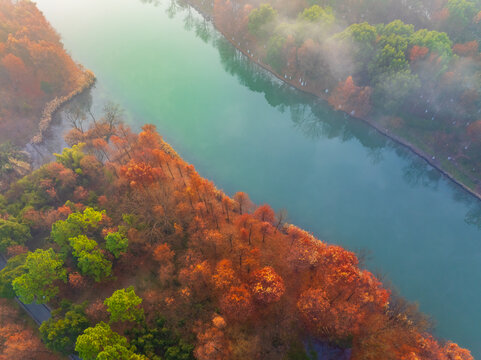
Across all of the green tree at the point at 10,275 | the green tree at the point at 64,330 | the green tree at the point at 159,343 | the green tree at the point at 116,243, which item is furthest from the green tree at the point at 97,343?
the green tree at the point at 10,275

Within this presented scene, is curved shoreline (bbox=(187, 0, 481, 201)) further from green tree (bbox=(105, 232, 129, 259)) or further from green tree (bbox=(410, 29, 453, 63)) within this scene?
green tree (bbox=(105, 232, 129, 259))

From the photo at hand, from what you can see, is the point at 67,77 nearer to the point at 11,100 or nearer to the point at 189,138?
the point at 11,100

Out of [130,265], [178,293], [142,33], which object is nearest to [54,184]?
[130,265]

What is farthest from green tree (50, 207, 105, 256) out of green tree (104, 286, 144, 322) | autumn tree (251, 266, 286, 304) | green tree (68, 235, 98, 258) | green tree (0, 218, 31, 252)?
autumn tree (251, 266, 286, 304)

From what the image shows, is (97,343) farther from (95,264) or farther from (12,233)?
(12,233)

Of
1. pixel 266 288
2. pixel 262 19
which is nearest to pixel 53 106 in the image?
pixel 262 19

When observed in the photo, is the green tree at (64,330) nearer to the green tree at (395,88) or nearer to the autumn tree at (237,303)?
the autumn tree at (237,303)

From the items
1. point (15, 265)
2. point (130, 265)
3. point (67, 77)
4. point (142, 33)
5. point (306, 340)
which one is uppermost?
point (142, 33)
